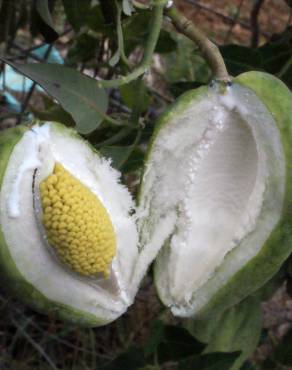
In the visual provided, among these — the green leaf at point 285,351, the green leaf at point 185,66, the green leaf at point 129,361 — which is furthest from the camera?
the green leaf at point 185,66

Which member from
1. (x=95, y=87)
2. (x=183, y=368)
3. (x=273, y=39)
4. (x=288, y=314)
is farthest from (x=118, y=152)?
(x=288, y=314)

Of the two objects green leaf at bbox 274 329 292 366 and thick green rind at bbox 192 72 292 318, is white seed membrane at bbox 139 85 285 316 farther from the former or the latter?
green leaf at bbox 274 329 292 366

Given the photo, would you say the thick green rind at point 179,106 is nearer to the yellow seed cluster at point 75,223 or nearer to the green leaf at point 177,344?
the yellow seed cluster at point 75,223

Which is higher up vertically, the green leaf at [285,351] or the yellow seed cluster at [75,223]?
the yellow seed cluster at [75,223]

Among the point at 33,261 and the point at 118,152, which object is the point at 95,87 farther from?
the point at 33,261

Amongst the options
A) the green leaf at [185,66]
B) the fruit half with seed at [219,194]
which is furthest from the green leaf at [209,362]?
the green leaf at [185,66]

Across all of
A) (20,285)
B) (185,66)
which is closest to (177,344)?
(20,285)

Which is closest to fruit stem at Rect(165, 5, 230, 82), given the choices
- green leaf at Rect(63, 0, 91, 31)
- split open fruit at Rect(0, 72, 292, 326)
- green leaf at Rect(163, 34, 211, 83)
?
split open fruit at Rect(0, 72, 292, 326)
